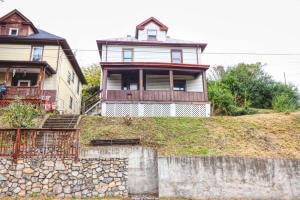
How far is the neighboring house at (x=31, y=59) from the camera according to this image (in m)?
14.9

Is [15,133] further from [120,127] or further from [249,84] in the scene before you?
[249,84]

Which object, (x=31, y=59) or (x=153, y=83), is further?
(x=153, y=83)

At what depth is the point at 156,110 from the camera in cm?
1489

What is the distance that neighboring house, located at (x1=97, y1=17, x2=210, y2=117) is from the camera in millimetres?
14914

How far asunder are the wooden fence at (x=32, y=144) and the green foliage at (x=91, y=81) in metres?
20.8

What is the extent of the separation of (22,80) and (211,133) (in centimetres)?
1432

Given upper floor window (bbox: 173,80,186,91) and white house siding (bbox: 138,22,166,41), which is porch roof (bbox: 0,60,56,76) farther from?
upper floor window (bbox: 173,80,186,91)

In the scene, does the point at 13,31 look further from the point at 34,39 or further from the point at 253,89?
the point at 253,89

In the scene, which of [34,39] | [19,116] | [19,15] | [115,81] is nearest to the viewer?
[19,116]

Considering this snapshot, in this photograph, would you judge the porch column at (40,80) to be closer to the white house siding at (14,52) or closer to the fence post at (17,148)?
the white house siding at (14,52)

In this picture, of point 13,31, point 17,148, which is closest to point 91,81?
point 13,31

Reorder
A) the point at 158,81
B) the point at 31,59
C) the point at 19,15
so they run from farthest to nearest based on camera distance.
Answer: the point at 158,81
the point at 19,15
the point at 31,59

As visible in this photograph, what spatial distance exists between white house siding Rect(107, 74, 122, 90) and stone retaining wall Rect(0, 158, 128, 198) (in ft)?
35.6

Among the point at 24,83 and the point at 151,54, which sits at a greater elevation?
the point at 151,54
